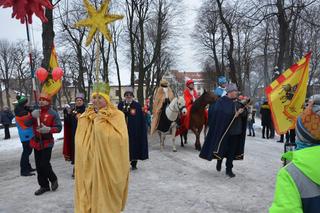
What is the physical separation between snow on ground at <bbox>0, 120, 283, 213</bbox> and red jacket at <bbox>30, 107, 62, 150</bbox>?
3.15 feet

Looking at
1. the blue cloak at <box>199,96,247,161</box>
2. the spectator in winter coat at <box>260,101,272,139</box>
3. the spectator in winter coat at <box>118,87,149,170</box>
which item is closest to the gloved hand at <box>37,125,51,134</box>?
the spectator in winter coat at <box>118,87,149,170</box>

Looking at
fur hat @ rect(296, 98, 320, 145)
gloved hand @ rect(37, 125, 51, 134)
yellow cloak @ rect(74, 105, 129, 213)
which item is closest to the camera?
fur hat @ rect(296, 98, 320, 145)

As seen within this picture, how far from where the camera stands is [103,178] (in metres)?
4.91

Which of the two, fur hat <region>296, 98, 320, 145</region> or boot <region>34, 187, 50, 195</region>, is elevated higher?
fur hat <region>296, 98, 320, 145</region>

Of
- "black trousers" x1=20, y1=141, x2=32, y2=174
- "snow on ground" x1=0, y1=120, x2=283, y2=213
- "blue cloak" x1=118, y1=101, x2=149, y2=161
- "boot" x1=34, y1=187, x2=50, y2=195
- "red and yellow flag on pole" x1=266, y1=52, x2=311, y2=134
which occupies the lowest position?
"snow on ground" x1=0, y1=120, x2=283, y2=213

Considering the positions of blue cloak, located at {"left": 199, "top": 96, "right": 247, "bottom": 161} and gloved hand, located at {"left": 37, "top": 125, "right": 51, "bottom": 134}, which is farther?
blue cloak, located at {"left": 199, "top": 96, "right": 247, "bottom": 161}

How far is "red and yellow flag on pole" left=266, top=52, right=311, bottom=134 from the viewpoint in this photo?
26.9 ft

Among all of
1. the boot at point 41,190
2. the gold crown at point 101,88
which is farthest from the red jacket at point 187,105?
the gold crown at point 101,88

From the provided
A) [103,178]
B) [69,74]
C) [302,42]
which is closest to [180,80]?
[69,74]

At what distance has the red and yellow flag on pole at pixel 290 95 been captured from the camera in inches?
323

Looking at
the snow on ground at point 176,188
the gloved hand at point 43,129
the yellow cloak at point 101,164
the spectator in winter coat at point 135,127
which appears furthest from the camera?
the spectator in winter coat at point 135,127

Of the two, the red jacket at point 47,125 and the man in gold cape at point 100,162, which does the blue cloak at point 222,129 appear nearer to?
the red jacket at point 47,125

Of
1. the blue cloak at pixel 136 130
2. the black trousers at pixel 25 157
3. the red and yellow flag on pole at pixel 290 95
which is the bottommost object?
the black trousers at pixel 25 157

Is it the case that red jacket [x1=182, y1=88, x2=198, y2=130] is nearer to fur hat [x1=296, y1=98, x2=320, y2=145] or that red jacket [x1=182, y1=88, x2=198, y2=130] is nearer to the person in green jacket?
fur hat [x1=296, y1=98, x2=320, y2=145]
